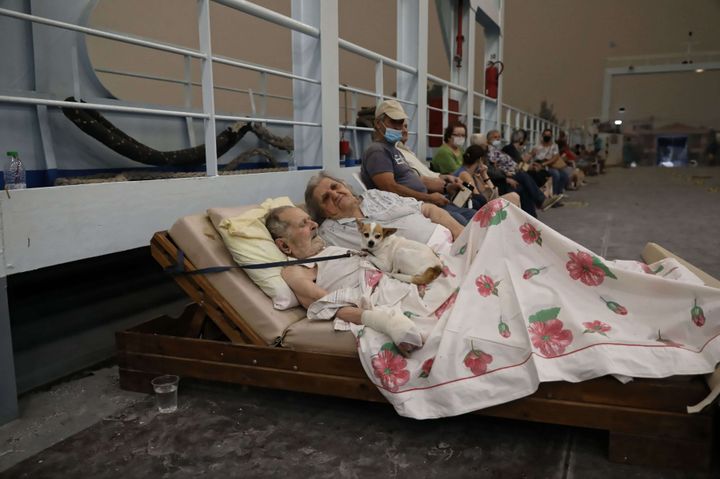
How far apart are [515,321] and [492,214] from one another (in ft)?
1.78

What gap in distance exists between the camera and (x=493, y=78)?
440 inches

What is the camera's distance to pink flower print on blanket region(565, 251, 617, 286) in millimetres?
1850

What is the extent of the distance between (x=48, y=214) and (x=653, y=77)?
24260 millimetres

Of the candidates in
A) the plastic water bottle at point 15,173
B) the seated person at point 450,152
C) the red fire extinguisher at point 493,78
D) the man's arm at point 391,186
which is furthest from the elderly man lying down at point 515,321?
the red fire extinguisher at point 493,78

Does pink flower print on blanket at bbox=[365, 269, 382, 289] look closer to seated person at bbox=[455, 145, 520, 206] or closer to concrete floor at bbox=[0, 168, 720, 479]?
concrete floor at bbox=[0, 168, 720, 479]

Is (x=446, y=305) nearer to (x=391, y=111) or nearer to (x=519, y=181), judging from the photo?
(x=391, y=111)

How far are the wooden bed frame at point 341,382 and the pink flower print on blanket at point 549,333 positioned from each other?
0.11 meters

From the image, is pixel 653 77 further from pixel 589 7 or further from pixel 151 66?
pixel 151 66

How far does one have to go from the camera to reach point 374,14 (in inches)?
467

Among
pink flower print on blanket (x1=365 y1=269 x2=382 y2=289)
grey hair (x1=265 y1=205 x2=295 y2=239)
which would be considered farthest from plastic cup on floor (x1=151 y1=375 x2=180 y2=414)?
pink flower print on blanket (x1=365 y1=269 x2=382 y2=289)

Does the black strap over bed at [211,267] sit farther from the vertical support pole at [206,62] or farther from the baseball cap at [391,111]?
the baseball cap at [391,111]

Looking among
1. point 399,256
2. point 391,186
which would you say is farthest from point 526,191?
point 399,256

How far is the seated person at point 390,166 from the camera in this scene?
11.4 ft

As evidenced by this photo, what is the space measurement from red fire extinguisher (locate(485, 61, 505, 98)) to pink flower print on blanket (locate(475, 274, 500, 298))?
32.9 ft
